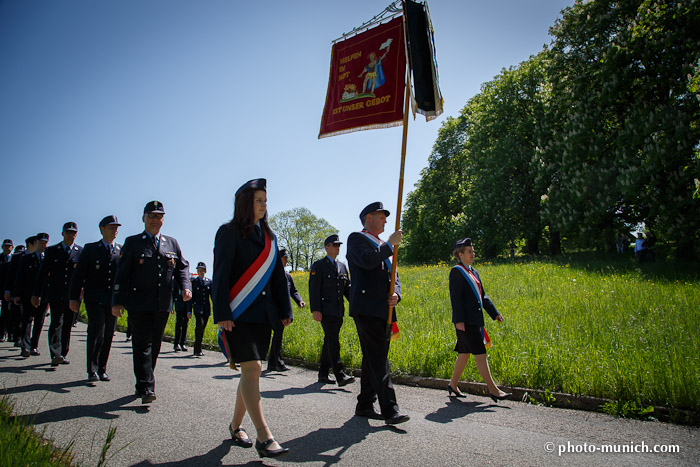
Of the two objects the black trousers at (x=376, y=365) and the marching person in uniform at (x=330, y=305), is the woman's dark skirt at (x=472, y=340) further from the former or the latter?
the marching person in uniform at (x=330, y=305)

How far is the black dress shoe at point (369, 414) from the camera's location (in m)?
4.70

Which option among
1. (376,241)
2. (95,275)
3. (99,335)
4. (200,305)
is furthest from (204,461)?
(200,305)

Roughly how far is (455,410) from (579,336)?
388cm

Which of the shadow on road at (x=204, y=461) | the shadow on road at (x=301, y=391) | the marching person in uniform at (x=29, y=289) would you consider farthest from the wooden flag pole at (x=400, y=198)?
the marching person in uniform at (x=29, y=289)

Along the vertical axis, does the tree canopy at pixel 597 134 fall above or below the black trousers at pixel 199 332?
above

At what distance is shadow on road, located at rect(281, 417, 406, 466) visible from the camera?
11.4 feet

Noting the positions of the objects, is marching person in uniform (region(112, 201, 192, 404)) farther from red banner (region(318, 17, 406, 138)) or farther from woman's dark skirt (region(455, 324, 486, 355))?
woman's dark skirt (region(455, 324, 486, 355))

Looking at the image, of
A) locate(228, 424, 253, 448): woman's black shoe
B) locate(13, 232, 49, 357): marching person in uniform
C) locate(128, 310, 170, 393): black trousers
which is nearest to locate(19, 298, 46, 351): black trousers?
locate(13, 232, 49, 357): marching person in uniform

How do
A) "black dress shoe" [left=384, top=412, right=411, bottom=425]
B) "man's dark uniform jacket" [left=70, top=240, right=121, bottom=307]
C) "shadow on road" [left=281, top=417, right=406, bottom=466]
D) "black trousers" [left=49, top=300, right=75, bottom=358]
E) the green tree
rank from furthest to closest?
1. the green tree
2. "black trousers" [left=49, top=300, right=75, bottom=358]
3. "man's dark uniform jacket" [left=70, top=240, right=121, bottom=307]
4. "black dress shoe" [left=384, top=412, right=411, bottom=425]
5. "shadow on road" [left=281, top=417, right=406, bottom=466]

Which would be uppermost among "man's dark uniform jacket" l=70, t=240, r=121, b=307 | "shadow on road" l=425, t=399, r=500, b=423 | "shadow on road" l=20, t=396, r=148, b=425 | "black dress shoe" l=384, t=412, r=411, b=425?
"man's dark uniform jacket" l=70, t=240, r=121, b=307

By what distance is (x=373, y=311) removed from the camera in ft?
15.2

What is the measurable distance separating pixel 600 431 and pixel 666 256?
1799 centimetres

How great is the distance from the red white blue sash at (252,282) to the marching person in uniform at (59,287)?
5.96 metres

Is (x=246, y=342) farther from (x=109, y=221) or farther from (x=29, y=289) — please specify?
(x=29, y=289)
